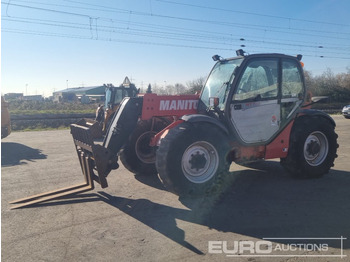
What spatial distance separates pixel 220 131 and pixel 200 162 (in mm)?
609

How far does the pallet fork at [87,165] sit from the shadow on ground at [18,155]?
3.72 metres

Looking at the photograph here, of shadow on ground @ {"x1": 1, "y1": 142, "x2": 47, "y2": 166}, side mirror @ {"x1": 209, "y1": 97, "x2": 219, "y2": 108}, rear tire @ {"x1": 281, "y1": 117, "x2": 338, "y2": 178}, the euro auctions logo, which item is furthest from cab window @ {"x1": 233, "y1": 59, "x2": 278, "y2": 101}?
shadow on ground @ {"x1": 1, "y1": 142, "x2": 47, "y2": 166}

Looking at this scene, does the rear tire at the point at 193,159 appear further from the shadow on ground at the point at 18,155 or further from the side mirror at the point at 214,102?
the shadow on ground at the point at 18,155

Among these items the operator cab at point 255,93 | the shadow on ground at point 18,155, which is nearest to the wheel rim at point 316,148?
the operator cab at point 255,93

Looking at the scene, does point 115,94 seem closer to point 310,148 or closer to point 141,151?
point 141,151

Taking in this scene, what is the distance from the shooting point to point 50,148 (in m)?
11.3

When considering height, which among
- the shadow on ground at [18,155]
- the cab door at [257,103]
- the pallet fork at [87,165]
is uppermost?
the cab door at [257,103]

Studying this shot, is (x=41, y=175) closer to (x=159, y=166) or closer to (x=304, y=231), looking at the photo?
(x=159, y=166)

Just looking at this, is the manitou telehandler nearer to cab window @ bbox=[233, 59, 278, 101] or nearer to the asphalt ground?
cab window @ bbox=[233, 59, 278, 101]

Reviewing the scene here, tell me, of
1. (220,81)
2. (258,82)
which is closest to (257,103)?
(258,82)

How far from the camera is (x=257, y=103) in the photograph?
571cm

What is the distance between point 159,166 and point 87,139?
135cm

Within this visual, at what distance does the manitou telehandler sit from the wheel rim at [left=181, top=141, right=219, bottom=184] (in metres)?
0.02

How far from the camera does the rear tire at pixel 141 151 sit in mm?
6348
